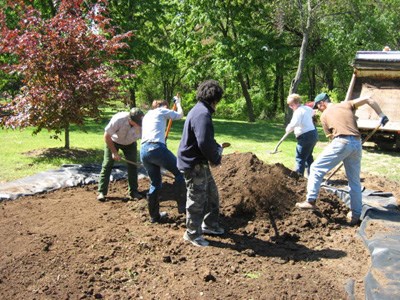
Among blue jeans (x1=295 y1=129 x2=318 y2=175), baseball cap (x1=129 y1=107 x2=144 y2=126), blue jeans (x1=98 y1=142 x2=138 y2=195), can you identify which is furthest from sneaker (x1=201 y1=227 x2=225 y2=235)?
blue jeans (x1=295 y1=129 x2=318 y2=175)

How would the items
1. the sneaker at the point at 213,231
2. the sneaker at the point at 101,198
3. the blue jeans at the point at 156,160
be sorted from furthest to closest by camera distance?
the sneaker at the point at 101,198 < the blue jeans at the point at 156,160 < the sneaker at the point at 213,231

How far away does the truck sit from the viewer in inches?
417

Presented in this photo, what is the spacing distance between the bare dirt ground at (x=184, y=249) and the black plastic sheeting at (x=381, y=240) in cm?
15

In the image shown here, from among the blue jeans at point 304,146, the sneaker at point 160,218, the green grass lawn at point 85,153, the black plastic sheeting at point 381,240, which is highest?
the blue jeans at point 304,146

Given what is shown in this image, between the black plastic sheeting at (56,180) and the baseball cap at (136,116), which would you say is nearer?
the baseball cap at (136,116)

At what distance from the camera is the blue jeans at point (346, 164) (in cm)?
493

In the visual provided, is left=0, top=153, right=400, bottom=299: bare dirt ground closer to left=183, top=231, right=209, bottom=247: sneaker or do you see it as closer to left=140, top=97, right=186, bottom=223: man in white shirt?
left=183, top=231, right=209, bottom=247: sneaker

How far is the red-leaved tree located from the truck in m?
6.71

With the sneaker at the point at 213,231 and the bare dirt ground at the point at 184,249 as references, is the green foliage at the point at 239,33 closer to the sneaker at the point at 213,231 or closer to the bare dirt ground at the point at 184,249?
the bare dirt ground at the point at 184,249

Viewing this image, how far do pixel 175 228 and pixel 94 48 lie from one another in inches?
199

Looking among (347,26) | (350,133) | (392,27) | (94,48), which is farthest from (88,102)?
(392,27)

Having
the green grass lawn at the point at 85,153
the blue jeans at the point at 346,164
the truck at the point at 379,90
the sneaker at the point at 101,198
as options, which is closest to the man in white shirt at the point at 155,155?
the sneaker at the point at 101,198

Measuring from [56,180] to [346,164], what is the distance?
4.73 metres

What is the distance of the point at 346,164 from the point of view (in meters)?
5.14
